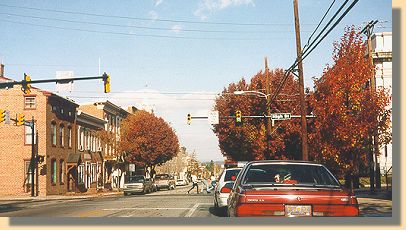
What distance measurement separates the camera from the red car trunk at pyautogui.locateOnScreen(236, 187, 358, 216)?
316 inches

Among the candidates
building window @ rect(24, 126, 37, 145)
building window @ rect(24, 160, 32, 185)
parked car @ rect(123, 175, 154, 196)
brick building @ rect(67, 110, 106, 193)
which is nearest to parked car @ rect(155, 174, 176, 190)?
brick building @ rect(67, 110, 106, 193)

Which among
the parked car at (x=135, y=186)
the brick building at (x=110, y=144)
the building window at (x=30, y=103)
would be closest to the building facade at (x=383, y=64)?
the parked car at (x=135, y=186)

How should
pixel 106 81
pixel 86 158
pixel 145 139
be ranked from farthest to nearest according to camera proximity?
pixel 145 139, pixel 86 158, pixel 106 81

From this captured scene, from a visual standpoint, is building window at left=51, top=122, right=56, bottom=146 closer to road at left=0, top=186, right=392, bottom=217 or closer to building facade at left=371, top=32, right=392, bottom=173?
road at left=0, top=186, right=392, bottom=217

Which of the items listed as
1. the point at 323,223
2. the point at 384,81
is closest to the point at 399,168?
the point at 323,223

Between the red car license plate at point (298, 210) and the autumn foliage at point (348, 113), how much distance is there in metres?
15.4

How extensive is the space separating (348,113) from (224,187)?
10.3 m

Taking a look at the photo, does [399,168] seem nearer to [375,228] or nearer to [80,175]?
[375,228]

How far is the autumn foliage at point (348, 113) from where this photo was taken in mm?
23000

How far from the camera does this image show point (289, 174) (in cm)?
989

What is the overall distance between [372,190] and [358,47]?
780 cm

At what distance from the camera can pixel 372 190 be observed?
26734 millimetres

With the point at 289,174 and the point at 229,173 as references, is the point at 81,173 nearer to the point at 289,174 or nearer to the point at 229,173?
the point at 229,173

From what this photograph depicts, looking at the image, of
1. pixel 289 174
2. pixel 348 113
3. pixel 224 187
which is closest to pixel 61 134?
pixel 348 113
